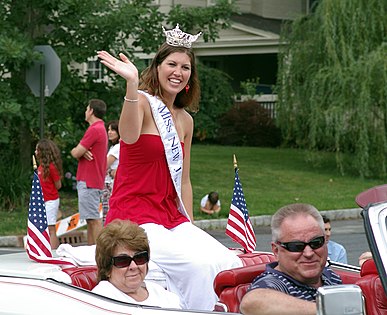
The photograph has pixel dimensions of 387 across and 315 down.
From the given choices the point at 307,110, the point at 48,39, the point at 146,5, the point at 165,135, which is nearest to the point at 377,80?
the point at 307,110

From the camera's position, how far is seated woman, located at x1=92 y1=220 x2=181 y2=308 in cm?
489

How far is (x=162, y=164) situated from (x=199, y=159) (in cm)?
2090

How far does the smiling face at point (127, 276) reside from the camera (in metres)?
4.89

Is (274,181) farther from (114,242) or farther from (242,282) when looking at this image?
(114,242)

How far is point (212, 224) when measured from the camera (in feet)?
53.4

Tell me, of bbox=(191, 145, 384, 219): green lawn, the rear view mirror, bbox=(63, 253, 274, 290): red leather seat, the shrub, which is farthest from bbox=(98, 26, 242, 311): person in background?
the shrub

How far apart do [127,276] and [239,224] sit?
89.7 inches

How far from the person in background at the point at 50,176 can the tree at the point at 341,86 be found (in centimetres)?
1115

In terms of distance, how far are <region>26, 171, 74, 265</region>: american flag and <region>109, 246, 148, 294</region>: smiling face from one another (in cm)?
68

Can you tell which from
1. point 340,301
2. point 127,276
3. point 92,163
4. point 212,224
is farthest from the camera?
point 212,224

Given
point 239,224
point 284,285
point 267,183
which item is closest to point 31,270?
point 284,285

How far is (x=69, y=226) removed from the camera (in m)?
13.8

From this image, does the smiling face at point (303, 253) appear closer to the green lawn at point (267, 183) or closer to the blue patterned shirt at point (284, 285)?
the blue patterned shirt at point (284, 285)

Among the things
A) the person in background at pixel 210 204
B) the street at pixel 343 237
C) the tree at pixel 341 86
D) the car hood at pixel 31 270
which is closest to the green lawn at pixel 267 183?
the person in background at pixel 210 204
